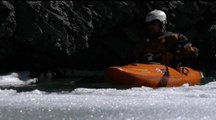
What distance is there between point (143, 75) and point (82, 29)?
4.23m

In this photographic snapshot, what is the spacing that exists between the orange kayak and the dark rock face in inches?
146

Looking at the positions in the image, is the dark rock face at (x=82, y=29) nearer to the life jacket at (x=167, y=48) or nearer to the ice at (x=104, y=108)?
the life jacket at (x=167, y=48)

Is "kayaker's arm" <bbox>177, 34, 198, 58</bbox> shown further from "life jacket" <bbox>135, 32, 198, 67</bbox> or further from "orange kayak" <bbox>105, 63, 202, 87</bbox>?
"orange kayak" <bbox>105, 63, 202, 87</bbox>

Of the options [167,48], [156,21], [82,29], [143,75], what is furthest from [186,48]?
[82,29]

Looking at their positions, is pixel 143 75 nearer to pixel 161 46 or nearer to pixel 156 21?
pixel 161 46

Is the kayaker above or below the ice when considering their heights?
above

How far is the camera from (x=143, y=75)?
6.64m

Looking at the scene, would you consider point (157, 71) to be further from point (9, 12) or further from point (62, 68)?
point (62, 68)

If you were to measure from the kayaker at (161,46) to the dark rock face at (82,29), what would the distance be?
9.62ft

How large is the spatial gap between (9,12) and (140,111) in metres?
7.12

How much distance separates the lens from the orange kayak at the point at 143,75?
6.62 meters

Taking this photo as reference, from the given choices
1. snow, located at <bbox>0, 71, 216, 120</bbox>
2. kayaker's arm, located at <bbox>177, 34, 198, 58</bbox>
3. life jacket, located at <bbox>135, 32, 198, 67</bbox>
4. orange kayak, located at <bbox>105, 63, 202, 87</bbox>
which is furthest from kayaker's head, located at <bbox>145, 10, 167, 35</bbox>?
snow, located at <bbox>0, 71, 216, 120</bbox>

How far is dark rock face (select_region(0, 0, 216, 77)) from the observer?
1009 cm

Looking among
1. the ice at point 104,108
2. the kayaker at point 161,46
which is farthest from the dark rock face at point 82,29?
the ice at point 104,108
